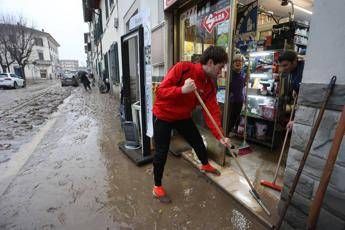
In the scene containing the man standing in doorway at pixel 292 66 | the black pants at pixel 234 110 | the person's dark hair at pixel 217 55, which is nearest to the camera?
the person's dark hair at pixel 217 55

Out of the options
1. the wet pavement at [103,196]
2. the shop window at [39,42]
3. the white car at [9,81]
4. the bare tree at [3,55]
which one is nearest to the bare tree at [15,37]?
the bare tree at [3,55]

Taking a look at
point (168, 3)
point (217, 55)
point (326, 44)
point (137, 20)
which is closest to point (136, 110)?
point (137, 20)

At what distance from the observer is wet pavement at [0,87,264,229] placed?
2.20 m

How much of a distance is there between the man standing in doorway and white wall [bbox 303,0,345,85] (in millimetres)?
1389

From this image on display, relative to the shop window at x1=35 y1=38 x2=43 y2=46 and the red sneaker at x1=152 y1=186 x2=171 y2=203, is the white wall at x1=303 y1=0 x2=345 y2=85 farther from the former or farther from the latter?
the shop window at x1=35 y1=38 x2=43 y2=46

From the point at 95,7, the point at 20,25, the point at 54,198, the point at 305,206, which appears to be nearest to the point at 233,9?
the point at 305,206

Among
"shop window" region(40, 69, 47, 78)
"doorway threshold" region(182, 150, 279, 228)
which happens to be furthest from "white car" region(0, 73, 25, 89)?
"shop window" region(40, 69, 47, 78)

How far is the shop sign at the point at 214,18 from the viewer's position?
297cm

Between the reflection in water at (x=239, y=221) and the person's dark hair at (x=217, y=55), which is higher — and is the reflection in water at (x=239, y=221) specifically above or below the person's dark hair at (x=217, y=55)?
below

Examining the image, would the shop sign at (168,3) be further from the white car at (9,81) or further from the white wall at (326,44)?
the white car at (9,81)

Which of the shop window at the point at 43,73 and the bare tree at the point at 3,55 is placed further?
the shop window at the point at 43,73

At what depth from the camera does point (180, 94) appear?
6.96 ft

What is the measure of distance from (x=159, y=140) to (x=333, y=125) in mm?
1595

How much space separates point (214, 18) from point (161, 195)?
261 centimetres
